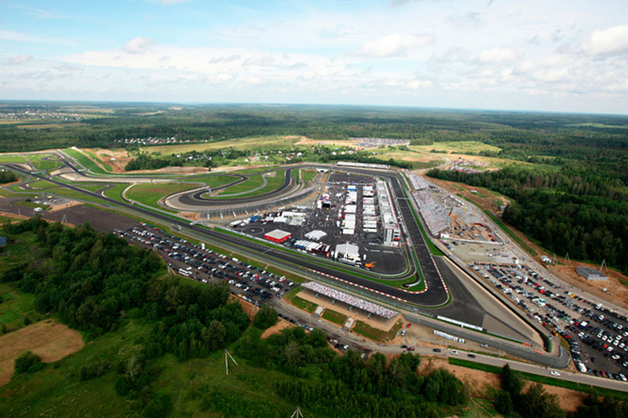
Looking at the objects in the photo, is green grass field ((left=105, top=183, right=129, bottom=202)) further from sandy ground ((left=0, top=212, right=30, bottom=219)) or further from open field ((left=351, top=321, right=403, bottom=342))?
open field ((left=351, top=321, right=403, bottom=342))

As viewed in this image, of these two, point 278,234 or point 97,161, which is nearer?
point 278,234

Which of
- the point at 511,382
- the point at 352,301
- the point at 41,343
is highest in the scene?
the point at 352,301

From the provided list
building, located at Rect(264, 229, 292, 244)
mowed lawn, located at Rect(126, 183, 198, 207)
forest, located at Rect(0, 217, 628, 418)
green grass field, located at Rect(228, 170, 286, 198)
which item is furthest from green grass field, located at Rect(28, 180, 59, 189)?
building, located at Rect(264, 229, 292, 244)

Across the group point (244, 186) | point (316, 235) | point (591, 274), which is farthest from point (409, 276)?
point (244, 186)

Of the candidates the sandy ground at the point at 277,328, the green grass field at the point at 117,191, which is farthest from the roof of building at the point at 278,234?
the green grass field at the point at 117,191

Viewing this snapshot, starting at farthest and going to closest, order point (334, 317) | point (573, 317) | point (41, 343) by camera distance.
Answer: point (573, 317)
point (334, 317)
point (41, 343)

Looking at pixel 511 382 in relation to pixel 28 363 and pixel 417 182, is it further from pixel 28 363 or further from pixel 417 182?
pixel 417 182
